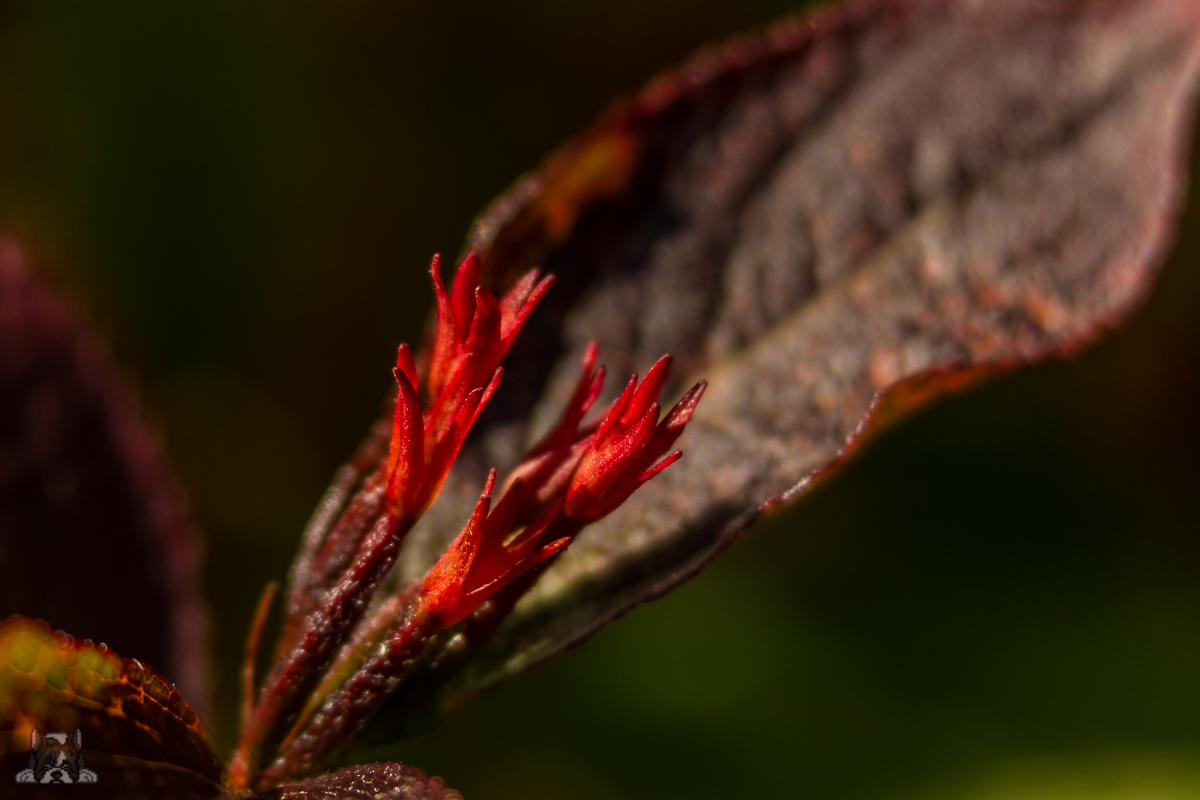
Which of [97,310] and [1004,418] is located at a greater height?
[97,310]

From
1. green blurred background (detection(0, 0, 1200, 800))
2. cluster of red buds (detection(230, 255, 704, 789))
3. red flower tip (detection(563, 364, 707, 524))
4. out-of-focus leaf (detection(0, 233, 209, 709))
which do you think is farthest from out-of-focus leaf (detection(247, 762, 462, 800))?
green blurred background (detection(0, 0, 1200, 800))

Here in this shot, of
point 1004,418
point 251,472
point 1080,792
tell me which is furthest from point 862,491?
point 251,472

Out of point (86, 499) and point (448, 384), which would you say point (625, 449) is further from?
point (86, 499)

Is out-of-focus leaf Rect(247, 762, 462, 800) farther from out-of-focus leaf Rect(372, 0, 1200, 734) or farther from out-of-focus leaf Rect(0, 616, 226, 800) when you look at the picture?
out-of-focus leaf Rect(372, 0, 1200, 734)

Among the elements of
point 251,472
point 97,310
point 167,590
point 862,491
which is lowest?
point 167,590

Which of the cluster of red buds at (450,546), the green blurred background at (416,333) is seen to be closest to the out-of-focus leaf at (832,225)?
the cluster of red buds at (450,546)

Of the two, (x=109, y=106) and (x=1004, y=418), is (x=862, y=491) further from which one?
(x=109, y=106)

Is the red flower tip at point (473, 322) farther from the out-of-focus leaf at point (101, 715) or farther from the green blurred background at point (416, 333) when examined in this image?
the green blurred background at point (416, 333)
